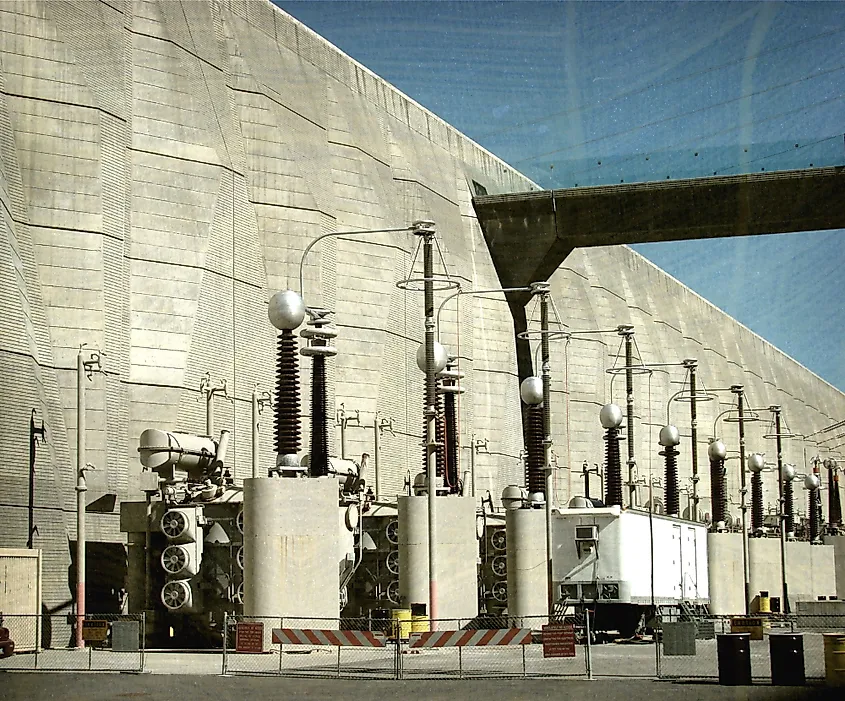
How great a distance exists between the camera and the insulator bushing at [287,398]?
35.4m

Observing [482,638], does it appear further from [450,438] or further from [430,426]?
[450,438]

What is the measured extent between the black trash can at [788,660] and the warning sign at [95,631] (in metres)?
17.1

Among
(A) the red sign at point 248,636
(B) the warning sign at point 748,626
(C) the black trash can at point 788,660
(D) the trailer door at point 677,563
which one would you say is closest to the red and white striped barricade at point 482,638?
(A) the red sign at point 248,636

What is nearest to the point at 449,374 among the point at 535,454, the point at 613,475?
the point at 535,454

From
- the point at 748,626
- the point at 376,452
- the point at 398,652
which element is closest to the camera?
the point at 398,652

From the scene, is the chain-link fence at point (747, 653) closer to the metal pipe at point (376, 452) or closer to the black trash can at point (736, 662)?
the black trash can at point (736, 662)

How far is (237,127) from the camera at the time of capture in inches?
2136

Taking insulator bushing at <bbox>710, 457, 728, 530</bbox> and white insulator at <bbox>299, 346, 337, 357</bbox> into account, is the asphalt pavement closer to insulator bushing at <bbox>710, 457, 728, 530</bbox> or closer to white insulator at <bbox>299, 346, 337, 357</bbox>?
white insulator at <bbox>299, 346, 337, 357</bbox>

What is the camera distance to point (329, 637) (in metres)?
28.5

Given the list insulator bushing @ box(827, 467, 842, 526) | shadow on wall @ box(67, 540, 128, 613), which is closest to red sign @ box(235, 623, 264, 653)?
shadow on wall @ box(67, 540, 128, 613)

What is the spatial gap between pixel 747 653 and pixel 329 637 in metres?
8.10

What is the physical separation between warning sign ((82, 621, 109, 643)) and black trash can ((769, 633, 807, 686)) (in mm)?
17112

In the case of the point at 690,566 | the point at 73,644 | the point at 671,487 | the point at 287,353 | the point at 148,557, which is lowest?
the point at 73,644

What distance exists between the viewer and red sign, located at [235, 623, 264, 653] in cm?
3212
